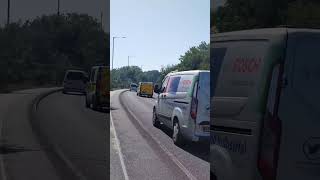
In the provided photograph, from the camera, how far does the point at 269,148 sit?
2.40 meters

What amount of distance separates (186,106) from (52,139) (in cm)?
76

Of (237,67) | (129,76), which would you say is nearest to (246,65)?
(237,67)

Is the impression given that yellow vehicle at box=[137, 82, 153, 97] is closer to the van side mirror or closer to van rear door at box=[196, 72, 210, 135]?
the van side mirror

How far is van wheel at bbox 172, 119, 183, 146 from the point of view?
102 inches

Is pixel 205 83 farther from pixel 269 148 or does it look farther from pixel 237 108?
pixel 269 148

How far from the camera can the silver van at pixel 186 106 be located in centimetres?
254

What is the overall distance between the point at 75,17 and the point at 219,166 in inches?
46.0

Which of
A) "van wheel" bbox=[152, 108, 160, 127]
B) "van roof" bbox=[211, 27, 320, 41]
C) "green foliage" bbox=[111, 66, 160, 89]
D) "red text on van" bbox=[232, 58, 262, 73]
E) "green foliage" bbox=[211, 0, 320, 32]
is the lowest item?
"van wheel" bbox=[152, 108, 160, 127]

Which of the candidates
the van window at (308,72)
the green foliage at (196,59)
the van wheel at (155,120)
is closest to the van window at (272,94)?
the van window at (308,72)

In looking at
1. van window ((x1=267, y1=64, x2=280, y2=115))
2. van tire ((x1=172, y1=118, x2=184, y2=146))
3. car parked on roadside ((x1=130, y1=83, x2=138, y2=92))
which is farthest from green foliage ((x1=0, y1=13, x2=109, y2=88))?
van window ((x1=267, y1=64, x2=280, y2=115))

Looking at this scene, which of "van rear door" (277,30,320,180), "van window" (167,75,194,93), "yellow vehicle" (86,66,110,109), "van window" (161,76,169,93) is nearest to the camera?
"van rear door" (277,30,320,180)

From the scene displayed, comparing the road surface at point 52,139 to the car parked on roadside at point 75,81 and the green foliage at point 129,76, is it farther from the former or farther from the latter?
the green foliage at point 129,76

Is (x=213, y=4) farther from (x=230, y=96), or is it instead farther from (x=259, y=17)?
(x=230, y=96)

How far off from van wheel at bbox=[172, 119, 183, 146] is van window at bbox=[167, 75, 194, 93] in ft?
0.60
